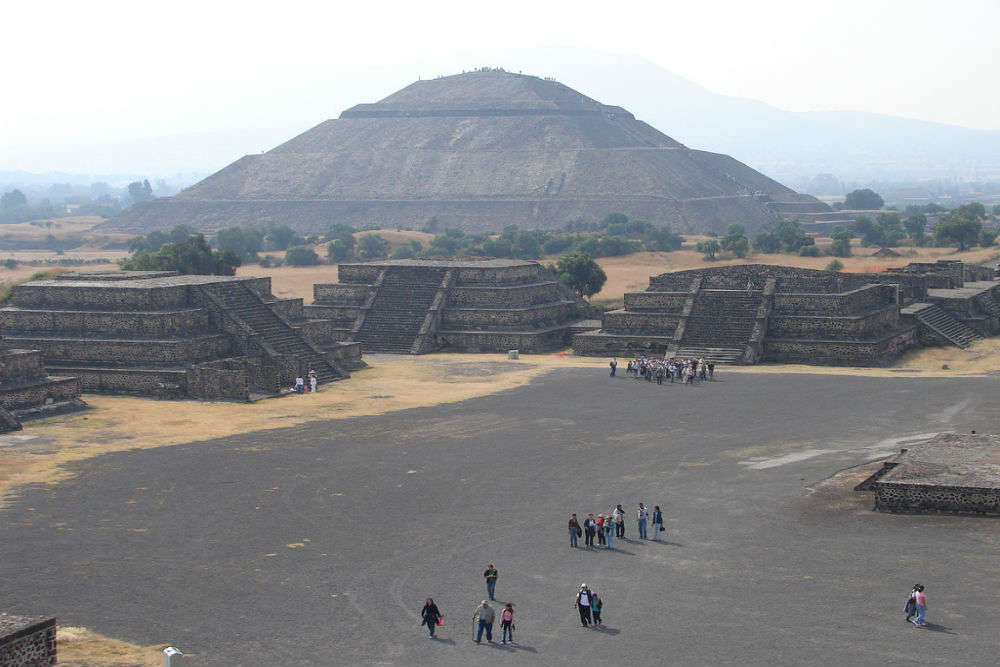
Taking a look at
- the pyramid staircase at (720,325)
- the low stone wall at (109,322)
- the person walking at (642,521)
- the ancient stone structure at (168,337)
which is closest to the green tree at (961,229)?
the pyramid staircase at (720,325)

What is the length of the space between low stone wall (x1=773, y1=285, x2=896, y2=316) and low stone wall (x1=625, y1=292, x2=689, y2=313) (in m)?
4.29

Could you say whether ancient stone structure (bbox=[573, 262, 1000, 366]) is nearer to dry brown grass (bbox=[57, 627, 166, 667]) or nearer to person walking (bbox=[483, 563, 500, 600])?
person walking (bbox=[483, 563, 500, 600])

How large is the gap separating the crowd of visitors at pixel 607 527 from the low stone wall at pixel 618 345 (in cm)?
2834

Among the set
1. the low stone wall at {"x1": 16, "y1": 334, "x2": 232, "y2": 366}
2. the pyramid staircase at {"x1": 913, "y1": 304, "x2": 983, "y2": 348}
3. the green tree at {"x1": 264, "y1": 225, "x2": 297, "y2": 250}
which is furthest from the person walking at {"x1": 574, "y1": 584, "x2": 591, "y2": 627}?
the green tree at {"x1": 264, "y1": 225, "x2": 297, "y2": 250}

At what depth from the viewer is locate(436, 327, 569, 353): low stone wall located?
5762 cm

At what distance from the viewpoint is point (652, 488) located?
30.2 meters

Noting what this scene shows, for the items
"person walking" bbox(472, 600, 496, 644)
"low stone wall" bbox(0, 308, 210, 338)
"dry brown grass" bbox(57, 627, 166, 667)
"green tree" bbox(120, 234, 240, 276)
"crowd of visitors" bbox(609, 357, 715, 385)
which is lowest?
"dry brown grass" bbox(57, 627, 166, 667)

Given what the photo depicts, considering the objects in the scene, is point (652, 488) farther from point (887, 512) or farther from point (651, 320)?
point (651, 320)

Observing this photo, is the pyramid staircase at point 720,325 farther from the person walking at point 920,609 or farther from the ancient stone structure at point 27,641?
the ancient stone structure at point 27,641

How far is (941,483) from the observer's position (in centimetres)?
2722

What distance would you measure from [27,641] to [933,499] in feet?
59.3

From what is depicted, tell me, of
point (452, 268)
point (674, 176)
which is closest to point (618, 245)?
point (452, 268)

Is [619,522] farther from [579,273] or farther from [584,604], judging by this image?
[579,273]


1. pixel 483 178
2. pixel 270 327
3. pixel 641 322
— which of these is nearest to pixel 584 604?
pixel 270 327
